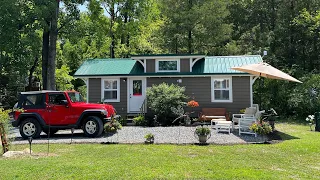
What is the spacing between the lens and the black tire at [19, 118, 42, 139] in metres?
10.1

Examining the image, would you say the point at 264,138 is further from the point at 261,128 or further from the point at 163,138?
the point at 163,138

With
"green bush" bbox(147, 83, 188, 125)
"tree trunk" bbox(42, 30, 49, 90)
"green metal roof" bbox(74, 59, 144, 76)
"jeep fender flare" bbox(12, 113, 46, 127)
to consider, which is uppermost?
"tree trunk" bbox(42, 30, 49, 90)

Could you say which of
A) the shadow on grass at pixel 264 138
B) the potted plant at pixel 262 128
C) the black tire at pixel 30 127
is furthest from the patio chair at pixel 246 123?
the black tire at pixel 30 127

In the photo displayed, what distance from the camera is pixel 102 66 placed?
1528 centimetres

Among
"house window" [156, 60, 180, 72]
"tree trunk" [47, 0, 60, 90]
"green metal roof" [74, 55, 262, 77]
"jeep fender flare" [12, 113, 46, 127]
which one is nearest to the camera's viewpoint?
"jeep fender flare" [12, 113, 46, 127]

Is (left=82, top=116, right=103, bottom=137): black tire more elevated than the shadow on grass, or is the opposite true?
(left=82, top=116, right=103, bottom=137): black tire

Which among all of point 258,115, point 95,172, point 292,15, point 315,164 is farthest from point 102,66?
point 292,15

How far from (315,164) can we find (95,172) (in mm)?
4733

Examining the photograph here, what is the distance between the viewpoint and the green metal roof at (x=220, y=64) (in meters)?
14.1

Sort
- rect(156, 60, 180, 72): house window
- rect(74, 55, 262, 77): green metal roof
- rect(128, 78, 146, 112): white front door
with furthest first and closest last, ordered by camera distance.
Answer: rect(128, 78, 146, 112): white front door < rect(156, 60, 180, 72): house window < rect(74, 55, 262, 77): green metal roof

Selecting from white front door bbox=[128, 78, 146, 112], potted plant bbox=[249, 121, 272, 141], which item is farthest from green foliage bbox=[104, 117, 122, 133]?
potted plant bbox=[249, 121, 272, 141]

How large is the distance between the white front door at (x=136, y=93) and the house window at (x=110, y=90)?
0.67m

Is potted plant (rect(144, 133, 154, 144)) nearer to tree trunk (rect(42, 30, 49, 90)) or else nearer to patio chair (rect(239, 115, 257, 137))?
patio chair (rect(239, 115, 257, 137))

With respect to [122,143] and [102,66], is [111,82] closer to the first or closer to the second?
[102,66]
